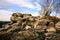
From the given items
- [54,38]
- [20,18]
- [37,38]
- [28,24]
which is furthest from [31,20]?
[37,38]

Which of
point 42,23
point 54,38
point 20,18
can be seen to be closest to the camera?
point 54,38

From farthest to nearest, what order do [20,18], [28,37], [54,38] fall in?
[20,18] → [54,38] → [28,37]

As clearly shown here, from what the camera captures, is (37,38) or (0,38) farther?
(37,38)

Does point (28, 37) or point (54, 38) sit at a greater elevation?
point (28, 37)

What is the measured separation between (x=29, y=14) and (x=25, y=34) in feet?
58.8

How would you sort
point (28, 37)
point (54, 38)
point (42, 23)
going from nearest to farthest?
point (28, 37)
point (54, 38)
point (42, 23)

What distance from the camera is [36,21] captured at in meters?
24.4

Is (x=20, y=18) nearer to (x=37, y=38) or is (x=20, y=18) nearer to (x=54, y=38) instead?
(x=54, y=38)

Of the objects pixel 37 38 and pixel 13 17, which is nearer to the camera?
pixel 37 38

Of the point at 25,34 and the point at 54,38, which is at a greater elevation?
the point at 25,34

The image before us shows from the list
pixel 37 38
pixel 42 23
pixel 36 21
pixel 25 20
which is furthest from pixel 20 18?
pixel 37 38

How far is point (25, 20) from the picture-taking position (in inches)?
1004

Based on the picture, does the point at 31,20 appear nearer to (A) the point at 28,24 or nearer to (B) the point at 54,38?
(A) the point at 28,24

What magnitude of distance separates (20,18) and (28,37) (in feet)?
55.3
